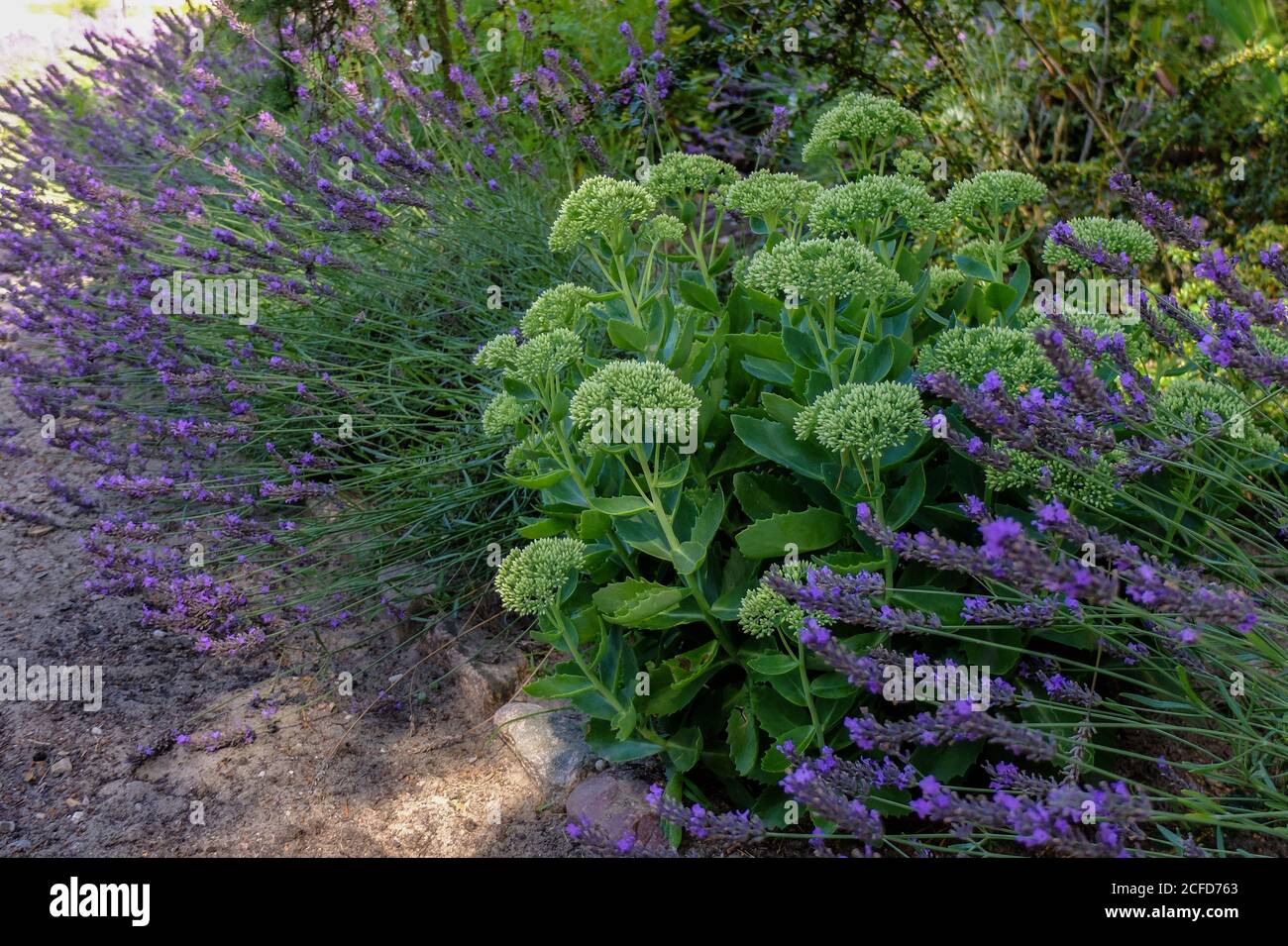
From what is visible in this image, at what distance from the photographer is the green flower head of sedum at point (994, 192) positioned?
7.59 feet

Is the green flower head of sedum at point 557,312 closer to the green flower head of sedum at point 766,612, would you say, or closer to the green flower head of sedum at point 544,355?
the green flower head of sedum at point 544,355

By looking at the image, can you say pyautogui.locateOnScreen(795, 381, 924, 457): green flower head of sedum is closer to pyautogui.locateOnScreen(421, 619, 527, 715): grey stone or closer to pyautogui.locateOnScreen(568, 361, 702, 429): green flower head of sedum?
pyautogui.locateOnScreen(568, 361, 702, 429): green flower head of sedum

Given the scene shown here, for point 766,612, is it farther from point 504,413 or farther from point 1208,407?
point 1208,407

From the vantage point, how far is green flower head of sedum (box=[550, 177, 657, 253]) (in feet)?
7.13

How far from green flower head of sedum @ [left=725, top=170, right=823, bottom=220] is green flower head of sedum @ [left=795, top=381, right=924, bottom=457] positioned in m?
0.68

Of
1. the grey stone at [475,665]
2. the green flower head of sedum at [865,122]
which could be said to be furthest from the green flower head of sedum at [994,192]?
the grey stone at [475,665]

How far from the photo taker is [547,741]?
2.59m

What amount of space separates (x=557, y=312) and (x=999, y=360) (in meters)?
0.90

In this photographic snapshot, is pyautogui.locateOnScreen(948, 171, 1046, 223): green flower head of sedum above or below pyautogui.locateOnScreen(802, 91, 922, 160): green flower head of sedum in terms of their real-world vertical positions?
below

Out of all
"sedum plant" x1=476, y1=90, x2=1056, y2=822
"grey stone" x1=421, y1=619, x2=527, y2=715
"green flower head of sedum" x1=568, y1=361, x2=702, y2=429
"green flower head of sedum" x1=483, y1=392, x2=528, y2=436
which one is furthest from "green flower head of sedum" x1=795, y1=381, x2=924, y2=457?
"grey stone" x1=421, y1=619, x2=527, y2=715

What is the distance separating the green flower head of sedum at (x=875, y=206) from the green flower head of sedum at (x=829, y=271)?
0.18m

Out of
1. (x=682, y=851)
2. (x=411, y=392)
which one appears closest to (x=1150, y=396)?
(x=682, y=851)

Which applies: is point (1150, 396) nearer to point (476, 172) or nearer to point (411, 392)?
point (411, 392)

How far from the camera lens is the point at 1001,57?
537 cm
